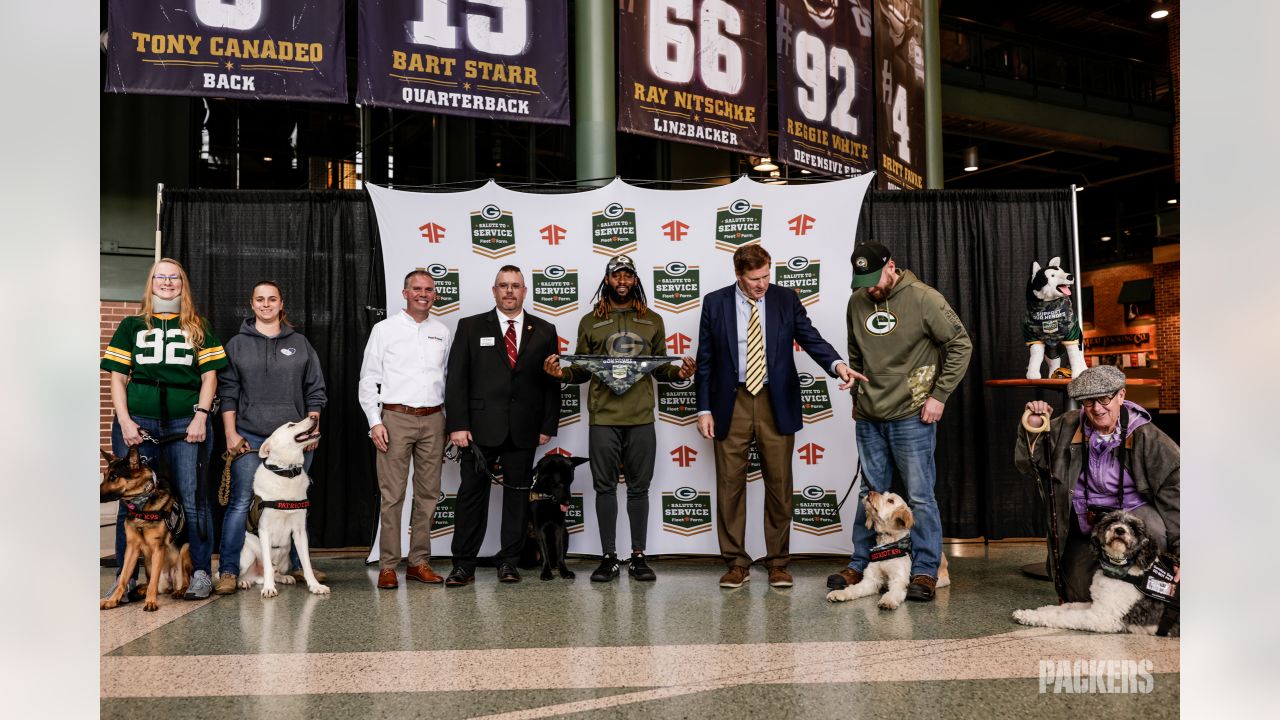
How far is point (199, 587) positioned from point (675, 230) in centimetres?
330

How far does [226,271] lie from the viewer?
574 cm

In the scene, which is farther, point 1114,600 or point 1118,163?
point 1118,163

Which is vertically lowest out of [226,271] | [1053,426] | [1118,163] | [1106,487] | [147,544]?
[147,544]

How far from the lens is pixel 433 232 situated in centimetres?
557

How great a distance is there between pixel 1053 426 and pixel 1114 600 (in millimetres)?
771

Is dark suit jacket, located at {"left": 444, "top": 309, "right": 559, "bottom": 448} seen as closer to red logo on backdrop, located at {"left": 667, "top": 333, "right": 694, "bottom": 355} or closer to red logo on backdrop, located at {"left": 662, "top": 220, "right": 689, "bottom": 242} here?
red logo on backdrop, located at {"left": 667, "top": 333, "right": 694, "bottom": 355}

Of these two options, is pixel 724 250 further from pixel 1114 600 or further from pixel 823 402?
pixel 1114 600

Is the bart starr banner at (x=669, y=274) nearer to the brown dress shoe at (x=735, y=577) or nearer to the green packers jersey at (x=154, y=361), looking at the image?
the brown dress shoe at (x=735, y=577)

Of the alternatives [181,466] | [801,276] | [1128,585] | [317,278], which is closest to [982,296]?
[801,276]

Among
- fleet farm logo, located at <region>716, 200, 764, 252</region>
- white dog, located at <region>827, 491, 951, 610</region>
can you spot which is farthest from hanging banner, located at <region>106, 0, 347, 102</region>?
white dog, located at <region>827, 491, 951, 610</region>

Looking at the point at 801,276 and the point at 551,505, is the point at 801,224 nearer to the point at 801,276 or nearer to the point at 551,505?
the point at 801,276

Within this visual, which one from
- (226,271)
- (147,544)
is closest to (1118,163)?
(226,271)

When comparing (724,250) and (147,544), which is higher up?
(724,250)

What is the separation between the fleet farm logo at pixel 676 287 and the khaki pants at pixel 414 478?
1537 mm
